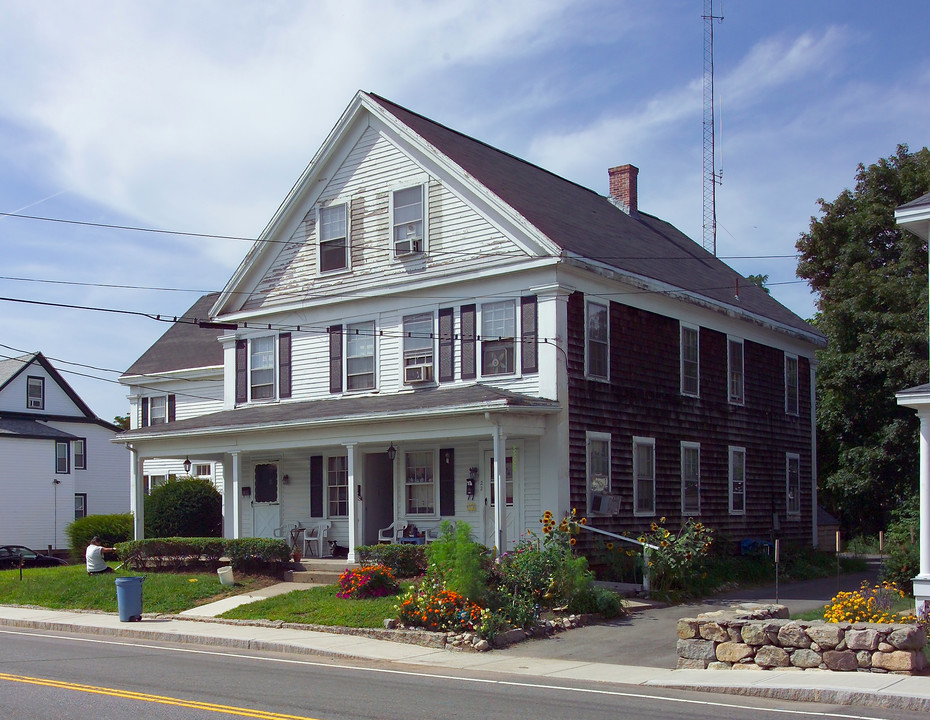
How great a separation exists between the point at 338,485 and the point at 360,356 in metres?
3.04

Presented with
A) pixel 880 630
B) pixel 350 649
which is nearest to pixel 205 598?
pixel 350 649

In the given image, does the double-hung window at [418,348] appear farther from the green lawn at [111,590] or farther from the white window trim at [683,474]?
the white window trim at [683,474]

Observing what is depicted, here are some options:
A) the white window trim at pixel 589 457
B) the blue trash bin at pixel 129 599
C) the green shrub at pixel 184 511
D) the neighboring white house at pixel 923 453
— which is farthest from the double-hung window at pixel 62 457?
the neighboring white house at pixel 923 453

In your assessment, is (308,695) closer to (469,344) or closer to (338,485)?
(469,344)

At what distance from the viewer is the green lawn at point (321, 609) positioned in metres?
17.1

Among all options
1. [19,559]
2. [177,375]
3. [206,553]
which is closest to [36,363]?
[19,559]

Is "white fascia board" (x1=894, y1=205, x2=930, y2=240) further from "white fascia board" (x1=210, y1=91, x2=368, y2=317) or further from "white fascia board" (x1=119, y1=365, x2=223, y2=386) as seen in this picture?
"white fascia board" (x1=119, y1=365, x2=223, y2=386)

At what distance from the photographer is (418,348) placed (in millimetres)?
22625

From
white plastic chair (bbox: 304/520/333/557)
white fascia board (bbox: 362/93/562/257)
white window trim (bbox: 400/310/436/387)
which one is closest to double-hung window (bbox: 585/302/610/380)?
white fascia board (bbox: 362/93/562/257)

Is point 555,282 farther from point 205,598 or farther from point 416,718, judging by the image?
point 416,718

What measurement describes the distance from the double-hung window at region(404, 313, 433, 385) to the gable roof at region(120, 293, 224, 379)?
11648mm

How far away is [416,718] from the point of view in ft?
31.0

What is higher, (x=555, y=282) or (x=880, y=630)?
(x=555, y=282)

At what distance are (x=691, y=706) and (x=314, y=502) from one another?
14.9m
